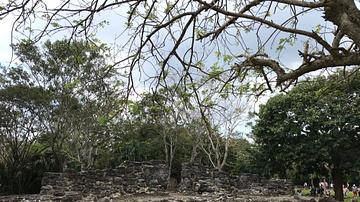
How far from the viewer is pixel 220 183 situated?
12250 millimetres

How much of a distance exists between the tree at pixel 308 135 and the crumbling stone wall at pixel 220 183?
234 centimetres

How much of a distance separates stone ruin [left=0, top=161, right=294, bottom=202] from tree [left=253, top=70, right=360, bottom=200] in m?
2.90

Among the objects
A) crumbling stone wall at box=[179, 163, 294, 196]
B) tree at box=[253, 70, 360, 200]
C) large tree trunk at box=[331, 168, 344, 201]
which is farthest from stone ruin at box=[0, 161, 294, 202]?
large tree trunk at box=[331, 168, 344, 201]

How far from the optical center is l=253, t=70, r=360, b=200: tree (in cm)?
1558

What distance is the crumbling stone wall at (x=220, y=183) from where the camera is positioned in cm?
1222

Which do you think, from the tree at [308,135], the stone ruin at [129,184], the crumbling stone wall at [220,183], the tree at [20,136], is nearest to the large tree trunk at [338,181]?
the tree at [308,135]

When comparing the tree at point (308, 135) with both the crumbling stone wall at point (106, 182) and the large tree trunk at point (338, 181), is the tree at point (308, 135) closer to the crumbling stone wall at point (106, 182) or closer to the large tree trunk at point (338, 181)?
the large tree trunk at point (338, 181)

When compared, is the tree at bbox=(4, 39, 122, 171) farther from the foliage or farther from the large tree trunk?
the large tree trunk

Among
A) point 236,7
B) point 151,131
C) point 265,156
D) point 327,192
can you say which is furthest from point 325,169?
point 236,7

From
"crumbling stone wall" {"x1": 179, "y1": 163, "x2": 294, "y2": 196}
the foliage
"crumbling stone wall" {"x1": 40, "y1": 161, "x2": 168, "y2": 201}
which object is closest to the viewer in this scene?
"crumbling stone wall" {"x1": 40, "y1": 161, "x2": 168, "y2": 201}

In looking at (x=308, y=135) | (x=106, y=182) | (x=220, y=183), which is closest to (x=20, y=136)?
(x=106, y=182)

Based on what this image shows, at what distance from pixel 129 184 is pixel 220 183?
10.1 ft

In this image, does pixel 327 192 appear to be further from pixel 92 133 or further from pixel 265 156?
pixel 92 133

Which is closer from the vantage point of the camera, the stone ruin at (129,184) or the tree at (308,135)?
the stone ruin at (129,184)
